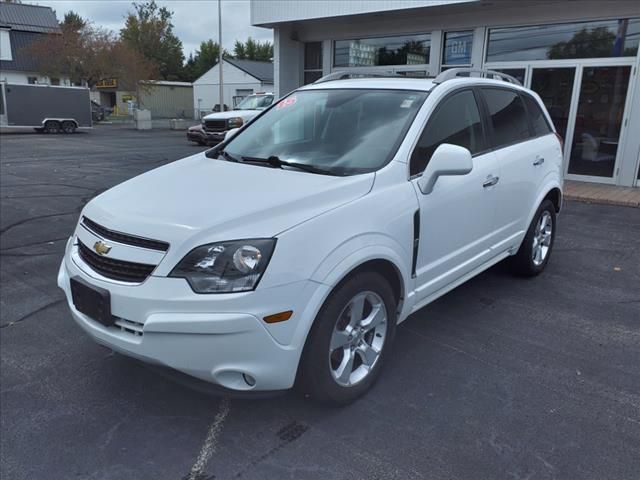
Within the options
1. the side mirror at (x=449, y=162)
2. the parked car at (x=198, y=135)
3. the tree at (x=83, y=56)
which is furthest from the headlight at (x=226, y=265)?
the tree at (x=83, y=56)

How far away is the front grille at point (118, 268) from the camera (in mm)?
2578

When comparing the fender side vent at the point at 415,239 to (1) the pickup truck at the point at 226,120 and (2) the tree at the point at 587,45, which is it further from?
(1) the pickup truck at the point at 226,120

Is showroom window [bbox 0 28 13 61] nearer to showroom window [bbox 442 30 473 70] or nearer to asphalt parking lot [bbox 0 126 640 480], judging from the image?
showroom window [bbox 442 30 473 70]

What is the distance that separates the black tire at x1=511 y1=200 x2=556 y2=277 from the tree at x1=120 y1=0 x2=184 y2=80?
69299 millimetres

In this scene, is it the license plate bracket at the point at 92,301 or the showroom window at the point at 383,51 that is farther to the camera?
the showroom window at the point at 383,51

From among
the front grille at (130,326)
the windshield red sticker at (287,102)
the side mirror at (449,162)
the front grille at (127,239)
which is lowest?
the front grille at (130,326)

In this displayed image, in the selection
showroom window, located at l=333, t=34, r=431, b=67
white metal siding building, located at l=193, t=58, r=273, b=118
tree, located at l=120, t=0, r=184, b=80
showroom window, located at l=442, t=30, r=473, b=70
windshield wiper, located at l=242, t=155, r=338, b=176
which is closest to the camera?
windshield wiper, located at l=242, t=155, r=338, b=176

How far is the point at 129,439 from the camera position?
9.15 feet

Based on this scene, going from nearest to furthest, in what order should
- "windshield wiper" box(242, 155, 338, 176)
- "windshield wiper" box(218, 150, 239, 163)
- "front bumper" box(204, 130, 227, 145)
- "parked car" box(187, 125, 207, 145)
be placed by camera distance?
"windshield wiper" box(242, 155, 338, 176)
"windshield wiper" box(218, 150, 239, 163)
"front bumper" box(204, 130, 227, 145)
"parked car" box(187, 125, 207, 145)

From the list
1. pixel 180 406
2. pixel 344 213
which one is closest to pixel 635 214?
pixel 344 213

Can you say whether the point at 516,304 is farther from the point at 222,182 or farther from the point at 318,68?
the point at 318,68

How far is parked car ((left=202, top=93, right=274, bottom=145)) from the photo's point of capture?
19167 mm

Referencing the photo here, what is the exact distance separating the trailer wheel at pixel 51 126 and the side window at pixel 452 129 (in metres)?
26.4

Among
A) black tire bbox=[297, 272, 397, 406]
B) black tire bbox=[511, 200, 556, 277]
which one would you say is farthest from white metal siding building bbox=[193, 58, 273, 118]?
black tire bbox=[297, 272, 397, 406]
